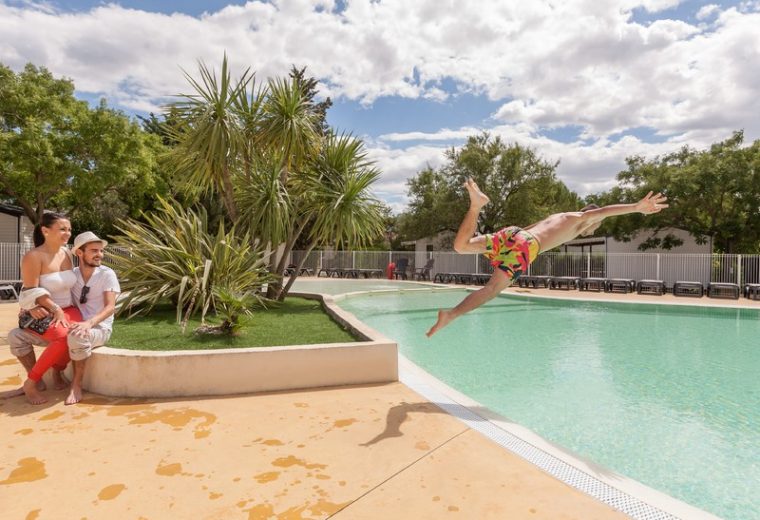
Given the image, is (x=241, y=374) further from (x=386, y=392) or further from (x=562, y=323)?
(x=562, y=323)

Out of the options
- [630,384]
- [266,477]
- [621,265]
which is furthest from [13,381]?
[621,265]

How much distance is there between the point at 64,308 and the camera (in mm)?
3855

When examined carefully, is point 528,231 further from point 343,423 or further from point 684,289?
point 684,289

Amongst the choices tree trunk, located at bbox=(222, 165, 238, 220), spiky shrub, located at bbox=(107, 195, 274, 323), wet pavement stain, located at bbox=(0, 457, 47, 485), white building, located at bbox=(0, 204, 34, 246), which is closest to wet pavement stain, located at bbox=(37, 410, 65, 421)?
wet pavement stain, located at bbox=(0, 457, 47, 485)

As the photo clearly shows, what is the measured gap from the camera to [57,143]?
16156 millimetres

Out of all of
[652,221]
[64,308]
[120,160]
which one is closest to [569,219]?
[64,308]

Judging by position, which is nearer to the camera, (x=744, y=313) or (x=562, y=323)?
(x=562, y=323)

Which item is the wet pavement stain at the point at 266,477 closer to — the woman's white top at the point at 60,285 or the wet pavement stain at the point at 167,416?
the wet pavement stain at the point at 167,416

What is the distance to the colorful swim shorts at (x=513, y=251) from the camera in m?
3.93

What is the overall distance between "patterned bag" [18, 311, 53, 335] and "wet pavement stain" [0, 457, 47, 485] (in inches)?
50.7

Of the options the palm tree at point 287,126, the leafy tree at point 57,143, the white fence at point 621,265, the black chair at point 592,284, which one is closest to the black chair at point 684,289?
the white fence at point 621,265

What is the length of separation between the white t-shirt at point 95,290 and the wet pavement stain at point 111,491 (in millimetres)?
1944

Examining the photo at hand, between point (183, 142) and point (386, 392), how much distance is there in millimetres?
6130

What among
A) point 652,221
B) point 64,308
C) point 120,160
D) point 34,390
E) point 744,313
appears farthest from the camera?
point 652,221
